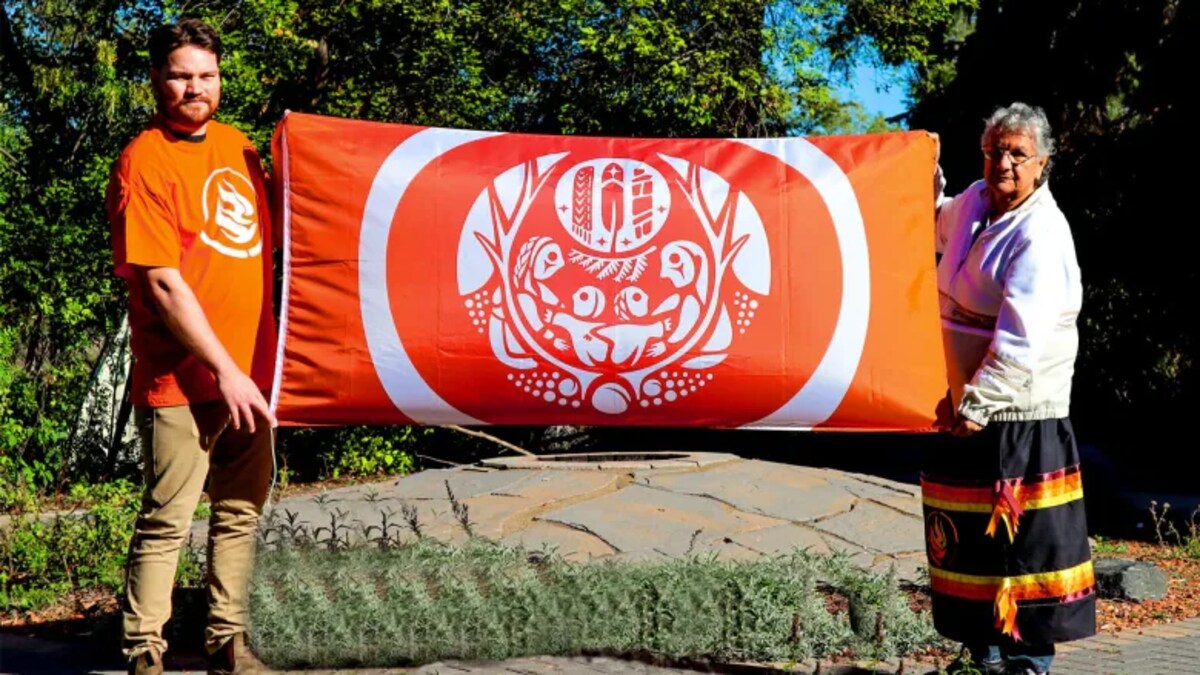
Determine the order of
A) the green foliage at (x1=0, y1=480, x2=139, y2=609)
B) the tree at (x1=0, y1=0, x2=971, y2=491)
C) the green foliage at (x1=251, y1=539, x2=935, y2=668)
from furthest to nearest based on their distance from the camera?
the tree at (x1=0, y1=0, x2=971, y2=491) < the green foliage at (x1=0, y1=480, x2=139, y2=609) < the green foliage at (x1=251, y1=539, x2=935, y2=668)

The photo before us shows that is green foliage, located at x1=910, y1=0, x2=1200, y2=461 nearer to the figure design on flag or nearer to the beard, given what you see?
the figure design on flag

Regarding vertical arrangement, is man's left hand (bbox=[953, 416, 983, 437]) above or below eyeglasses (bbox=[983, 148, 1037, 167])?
below

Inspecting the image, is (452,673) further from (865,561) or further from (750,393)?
(865,561)

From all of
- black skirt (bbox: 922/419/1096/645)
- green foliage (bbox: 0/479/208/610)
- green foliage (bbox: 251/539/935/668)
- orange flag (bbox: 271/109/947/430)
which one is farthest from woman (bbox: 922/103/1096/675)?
green foliage (bbox: 0/479/208/610)

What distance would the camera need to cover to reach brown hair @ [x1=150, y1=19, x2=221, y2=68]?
4344 millimetres

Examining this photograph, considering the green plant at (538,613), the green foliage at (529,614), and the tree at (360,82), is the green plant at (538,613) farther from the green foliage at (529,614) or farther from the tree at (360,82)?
the tree at (360,82)

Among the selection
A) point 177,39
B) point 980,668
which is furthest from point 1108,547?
point 177,39

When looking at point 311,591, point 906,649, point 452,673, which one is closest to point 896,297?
point 906,649

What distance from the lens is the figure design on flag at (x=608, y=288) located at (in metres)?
4.92

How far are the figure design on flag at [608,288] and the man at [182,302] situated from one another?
0.82 m

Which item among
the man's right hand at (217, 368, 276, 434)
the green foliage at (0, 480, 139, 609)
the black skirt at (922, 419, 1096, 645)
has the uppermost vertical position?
the man's right hand at (217, 368, 276, 434)

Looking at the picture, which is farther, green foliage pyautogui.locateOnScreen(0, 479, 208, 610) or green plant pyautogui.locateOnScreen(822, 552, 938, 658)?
green foliage pyautogui.locateOnScreen(0, 479, 208, 610)

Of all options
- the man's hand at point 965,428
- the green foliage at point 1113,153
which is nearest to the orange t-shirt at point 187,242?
the man's hand at point 965,428

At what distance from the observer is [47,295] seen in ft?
36.1
